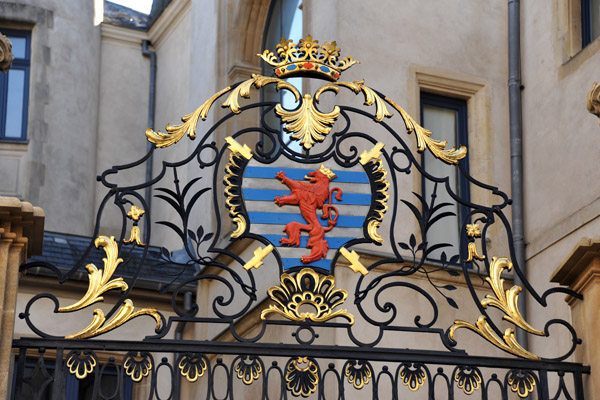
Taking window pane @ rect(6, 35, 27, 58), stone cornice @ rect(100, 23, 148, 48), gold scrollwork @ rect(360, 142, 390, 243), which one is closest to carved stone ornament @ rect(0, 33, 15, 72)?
gold scrollwork @ rect(360, 142, 390, 243)

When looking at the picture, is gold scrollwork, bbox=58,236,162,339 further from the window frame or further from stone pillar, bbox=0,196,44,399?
the window frame

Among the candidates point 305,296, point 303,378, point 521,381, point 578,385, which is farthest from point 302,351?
point 578,385

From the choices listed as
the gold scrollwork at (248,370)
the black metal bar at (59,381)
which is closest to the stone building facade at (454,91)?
the gold scrollwork at (248,370)

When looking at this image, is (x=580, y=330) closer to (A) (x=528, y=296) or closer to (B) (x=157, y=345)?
(B) (x=157, y=345)

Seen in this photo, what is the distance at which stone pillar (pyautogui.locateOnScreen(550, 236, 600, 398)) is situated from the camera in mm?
8406

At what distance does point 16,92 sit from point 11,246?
1204 cm

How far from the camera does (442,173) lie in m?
14.7

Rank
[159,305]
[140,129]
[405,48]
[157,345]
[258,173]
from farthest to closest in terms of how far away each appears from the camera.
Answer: [140,129] → [159,305] → [405,48] → [258,173] → [157,345]

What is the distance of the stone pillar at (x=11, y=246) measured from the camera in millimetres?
7859

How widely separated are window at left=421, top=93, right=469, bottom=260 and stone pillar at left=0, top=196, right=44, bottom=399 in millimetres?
6603

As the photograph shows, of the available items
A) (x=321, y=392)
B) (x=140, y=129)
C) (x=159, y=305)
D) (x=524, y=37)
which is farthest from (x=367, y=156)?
(x=140, y=129)

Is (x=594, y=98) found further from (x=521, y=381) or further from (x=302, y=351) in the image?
(x=302, y=351)

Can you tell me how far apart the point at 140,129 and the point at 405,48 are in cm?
748

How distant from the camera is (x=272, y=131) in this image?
8.88 meters
